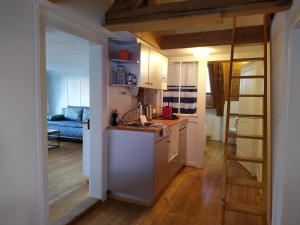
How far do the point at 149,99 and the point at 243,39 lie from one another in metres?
1.91

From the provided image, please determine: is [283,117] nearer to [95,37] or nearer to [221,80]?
[95,37]

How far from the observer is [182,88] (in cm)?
417

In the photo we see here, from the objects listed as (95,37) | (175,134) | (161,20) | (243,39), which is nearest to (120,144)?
(175,134)

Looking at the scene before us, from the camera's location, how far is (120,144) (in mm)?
2709

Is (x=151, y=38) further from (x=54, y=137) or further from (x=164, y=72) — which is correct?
(x=54, y=137)

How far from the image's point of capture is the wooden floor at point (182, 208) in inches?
92.1

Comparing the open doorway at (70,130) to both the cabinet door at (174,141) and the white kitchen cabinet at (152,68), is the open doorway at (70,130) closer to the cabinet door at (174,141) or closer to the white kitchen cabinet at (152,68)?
the white kitchen cabinet at (152,68)

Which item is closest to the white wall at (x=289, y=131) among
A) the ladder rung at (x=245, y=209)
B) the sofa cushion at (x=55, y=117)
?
the ladder rung at (x=245, y=209)

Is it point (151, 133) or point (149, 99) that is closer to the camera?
point (151, 133)

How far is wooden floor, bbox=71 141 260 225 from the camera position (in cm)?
234

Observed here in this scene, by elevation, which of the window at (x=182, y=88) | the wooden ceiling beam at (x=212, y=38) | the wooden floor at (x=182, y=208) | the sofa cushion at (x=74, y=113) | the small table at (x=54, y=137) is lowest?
the wooden floor at (x=182, y=208)

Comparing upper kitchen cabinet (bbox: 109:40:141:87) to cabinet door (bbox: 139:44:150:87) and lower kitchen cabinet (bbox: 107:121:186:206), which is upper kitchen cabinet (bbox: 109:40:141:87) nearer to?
cabinet door (bbox: 139:44:150:87)

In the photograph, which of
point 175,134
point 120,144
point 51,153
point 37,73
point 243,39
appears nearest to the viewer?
point 37,73

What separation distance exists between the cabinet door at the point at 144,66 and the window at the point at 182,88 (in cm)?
120
